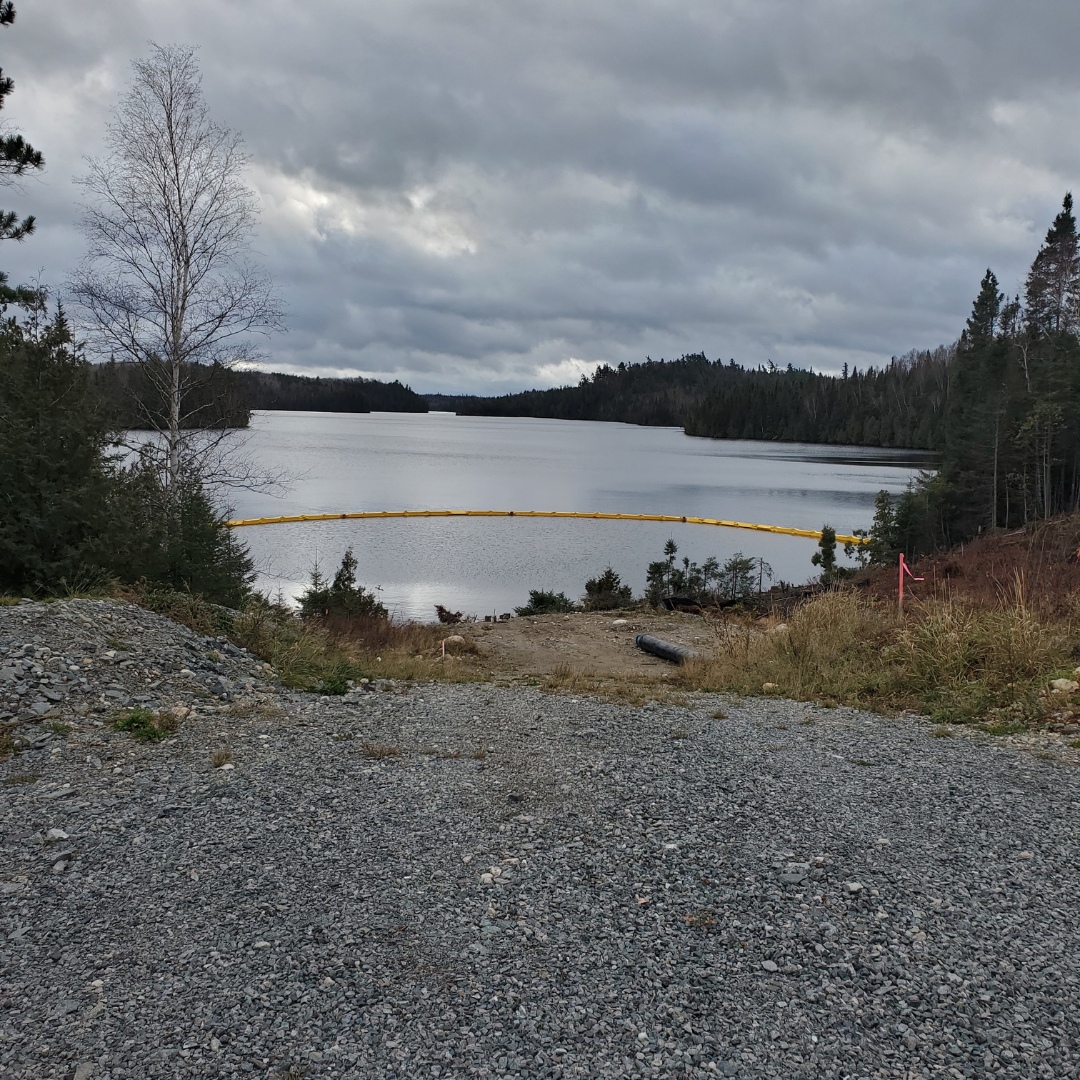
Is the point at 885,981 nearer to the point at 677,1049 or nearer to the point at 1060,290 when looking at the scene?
the point at 677,1049

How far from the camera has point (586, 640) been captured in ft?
52.9

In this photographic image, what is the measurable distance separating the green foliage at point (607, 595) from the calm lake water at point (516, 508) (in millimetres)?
1862

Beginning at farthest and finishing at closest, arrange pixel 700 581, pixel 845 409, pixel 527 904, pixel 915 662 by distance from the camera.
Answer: pixel 845 409 < pixel 700 581 < pixel 915 662 < pixel 527 904

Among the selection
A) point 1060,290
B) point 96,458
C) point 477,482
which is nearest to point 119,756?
point 96,458

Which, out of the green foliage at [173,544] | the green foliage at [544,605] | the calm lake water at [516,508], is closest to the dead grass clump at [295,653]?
the green foliage at [173,544]

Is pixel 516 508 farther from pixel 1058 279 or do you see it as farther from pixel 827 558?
pixel 1058 279

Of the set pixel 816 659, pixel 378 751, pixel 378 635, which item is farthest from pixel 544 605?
pixel 378 751

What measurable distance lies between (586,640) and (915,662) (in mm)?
8296

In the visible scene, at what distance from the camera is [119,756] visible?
5668 mm

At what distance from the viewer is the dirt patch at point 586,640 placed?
530 inches

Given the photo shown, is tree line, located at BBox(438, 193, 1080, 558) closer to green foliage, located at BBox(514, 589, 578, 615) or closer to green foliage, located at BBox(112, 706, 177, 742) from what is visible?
green foliage, located at BBox(514, 589, 578, 615)

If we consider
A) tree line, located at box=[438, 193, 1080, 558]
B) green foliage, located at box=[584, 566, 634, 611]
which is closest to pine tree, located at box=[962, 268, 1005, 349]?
tree line, located at box=[438, 193, 1080, 558]

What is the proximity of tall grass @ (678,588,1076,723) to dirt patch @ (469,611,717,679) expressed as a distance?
8.24ft

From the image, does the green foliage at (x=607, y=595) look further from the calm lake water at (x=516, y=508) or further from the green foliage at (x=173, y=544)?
the green foliage at (x=173, y=544)
